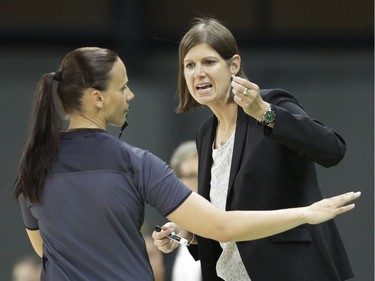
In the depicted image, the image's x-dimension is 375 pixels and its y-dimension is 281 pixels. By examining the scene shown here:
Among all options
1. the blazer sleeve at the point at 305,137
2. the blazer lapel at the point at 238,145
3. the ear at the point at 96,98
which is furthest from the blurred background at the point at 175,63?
the ear at the point at 96,98

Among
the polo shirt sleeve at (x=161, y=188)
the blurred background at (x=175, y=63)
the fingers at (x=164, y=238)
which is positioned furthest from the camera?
the blurred background at (x=175, y=63)

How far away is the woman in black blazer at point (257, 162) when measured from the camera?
8.91ft

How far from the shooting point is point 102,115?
2551 mm

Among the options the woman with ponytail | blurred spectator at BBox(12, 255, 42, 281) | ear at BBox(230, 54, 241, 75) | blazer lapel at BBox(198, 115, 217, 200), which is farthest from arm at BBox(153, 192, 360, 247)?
blurred spectator at BBox(12, 255, 42, 281)

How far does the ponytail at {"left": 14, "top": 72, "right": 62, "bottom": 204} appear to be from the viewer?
250cm

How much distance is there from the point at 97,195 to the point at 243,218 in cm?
39

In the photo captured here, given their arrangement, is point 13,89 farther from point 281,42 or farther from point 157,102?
point 281,42

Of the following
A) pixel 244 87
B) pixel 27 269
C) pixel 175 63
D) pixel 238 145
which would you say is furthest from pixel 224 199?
pixel 175 63

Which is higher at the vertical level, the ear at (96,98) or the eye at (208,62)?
the eye at (208,62)

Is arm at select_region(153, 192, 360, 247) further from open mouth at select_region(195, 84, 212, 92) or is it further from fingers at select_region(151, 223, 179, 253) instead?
open mouth at select_region(195, 84, 212, 92)

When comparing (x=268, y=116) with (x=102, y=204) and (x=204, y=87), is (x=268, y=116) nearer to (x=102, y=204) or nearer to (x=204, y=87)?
(x=204, y=87)

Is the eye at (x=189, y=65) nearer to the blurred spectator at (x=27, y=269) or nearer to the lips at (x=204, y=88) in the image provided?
the lips at (x=204, y=88)

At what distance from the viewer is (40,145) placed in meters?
2.52

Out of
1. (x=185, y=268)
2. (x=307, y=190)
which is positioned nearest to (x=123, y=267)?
(x=307, y=190)
